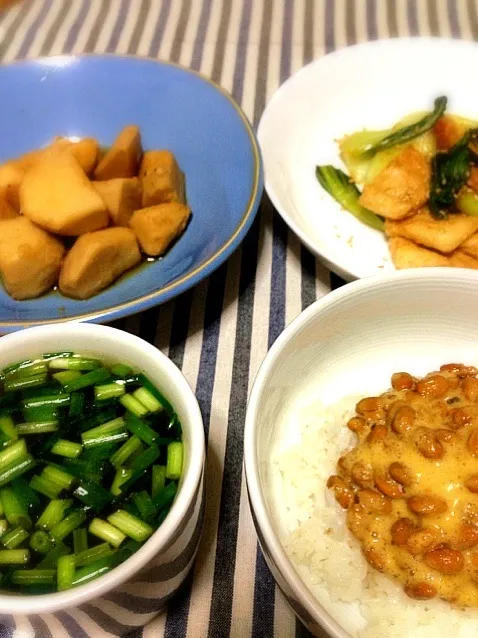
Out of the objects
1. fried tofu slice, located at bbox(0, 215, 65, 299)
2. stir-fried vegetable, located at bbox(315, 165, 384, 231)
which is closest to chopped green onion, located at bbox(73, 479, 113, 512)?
fried tofu slice, located at bbox(0, 215, 65, 299)

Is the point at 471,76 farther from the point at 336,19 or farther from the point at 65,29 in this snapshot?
the point at 65,29

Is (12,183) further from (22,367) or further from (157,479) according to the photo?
(157,479)

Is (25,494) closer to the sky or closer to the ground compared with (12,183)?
closer to the ground

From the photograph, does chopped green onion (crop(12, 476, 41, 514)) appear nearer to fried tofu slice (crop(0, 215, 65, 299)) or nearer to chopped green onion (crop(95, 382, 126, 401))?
chopped green onion (crop(95, 382, 126, 401))

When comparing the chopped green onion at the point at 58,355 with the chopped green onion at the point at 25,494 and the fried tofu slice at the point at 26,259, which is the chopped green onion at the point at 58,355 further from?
the fried tofu slice at the point at 26,259

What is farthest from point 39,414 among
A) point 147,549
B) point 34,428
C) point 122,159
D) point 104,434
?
point 122,159

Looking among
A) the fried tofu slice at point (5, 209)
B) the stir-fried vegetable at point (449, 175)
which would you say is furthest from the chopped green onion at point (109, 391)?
the stir-fried vegetable at point (449, 175)

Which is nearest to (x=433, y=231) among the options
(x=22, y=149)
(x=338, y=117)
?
(x=338, y=117)
